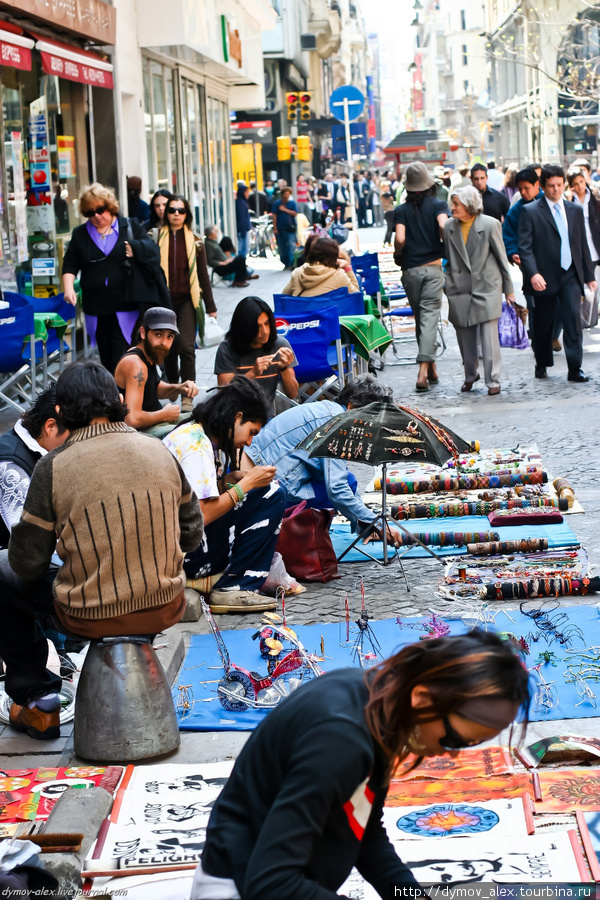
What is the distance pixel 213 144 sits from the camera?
85.5ft

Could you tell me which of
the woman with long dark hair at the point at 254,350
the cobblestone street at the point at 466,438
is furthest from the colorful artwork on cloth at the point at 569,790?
the woman with long dark hair at the point at 254,350

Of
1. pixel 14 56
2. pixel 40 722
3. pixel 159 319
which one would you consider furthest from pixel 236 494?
pixel 14 56

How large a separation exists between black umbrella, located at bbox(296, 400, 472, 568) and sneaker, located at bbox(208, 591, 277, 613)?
760 mm

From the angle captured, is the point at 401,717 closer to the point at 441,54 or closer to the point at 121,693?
the point at 121,693

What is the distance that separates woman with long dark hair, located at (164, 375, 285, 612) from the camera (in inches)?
228

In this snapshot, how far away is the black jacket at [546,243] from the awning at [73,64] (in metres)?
5.03

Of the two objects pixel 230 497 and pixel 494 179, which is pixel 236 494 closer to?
pixel 230 497

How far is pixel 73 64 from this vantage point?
13.5 meters

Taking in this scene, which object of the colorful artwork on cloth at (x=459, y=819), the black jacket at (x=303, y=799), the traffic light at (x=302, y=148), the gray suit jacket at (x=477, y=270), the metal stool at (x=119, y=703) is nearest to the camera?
the black jacket at (x=303, y=799)

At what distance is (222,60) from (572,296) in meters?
12.6

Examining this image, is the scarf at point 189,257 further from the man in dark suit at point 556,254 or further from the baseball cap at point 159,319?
the baseball cap at point 159,319

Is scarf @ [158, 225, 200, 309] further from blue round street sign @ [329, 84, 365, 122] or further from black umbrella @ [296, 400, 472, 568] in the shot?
blue round street sign @ [329, 84, 365, 122]

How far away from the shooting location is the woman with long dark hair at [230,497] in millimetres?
5801

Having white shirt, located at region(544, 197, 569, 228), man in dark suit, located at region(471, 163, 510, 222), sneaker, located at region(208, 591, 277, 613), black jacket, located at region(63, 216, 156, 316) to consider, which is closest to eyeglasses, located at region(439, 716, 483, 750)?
sneaker, located at region(208, 591, 277, 613)
